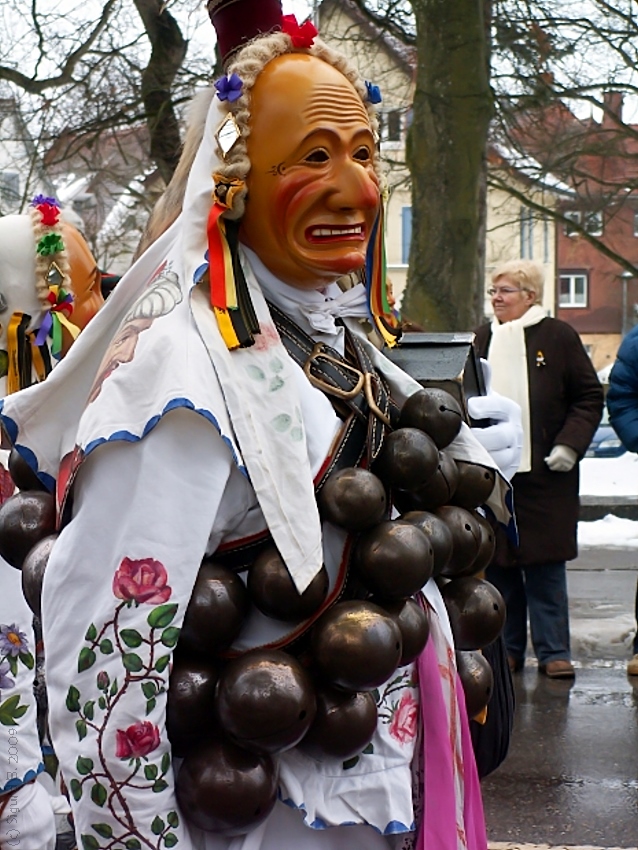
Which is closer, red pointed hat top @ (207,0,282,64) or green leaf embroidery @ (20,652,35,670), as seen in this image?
red pointed hat top @ (207,0,282,64)

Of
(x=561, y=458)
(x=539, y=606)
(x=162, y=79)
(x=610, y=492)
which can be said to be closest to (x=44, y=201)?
(x=561, y=458)

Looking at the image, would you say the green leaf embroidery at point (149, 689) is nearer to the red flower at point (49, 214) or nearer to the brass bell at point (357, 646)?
the brass bell at point (357, 646)

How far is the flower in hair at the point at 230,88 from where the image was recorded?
2098 millimetres

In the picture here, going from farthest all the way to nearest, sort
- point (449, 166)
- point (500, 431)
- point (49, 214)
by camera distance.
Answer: point (449, 166)
point (49, 214)
point (500, 431)

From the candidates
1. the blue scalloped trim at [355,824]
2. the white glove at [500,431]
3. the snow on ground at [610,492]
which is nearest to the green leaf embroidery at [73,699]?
the blue scalloped trim at [355,824]

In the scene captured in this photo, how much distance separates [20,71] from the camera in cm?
1095

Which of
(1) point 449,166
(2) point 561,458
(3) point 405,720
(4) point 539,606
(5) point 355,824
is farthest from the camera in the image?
(1) point 449,166

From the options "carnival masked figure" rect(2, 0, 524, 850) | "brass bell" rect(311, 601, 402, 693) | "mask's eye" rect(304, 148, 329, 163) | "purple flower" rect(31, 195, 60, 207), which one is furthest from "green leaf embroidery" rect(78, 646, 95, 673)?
"purple flower" rect(31, 195, 60, 207)

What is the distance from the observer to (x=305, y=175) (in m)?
2.11

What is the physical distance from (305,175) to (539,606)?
13.3 feet

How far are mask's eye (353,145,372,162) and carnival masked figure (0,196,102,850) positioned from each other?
3.31 ft

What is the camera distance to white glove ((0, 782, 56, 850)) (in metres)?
2.50

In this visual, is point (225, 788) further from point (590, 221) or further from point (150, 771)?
point (590, 221)

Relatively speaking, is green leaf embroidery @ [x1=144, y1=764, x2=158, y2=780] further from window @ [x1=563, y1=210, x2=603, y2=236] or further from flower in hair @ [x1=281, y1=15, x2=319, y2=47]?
window @ [x1=563, y1=210, x2=603, y2=236]
